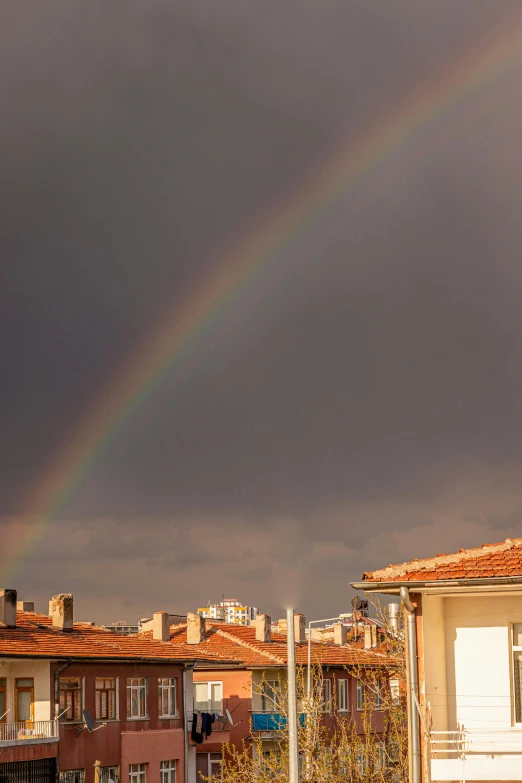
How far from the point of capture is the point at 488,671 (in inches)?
837

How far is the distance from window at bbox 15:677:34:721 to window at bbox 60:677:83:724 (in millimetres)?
1715

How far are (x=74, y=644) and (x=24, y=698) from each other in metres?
4.67

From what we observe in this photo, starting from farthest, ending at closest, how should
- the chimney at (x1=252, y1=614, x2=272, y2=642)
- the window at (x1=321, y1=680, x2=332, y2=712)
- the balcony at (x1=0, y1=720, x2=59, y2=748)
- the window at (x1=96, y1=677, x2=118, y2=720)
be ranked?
the chimney at (x1=252, y1=614, x2=272, y2=642) → the window at (x1=321, y1=680, x2=332, y2=712) → the window at (x1=96, y1=677, x2=118, y2=720) → the balcony at (x1=0, y1=720, x2=59, y2=748)

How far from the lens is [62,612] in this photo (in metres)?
56.6

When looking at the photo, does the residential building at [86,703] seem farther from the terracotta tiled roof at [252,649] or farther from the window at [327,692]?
the window at [327,692]

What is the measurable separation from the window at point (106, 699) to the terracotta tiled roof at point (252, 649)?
27.9 feet

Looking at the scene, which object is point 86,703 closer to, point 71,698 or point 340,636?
point 71,698

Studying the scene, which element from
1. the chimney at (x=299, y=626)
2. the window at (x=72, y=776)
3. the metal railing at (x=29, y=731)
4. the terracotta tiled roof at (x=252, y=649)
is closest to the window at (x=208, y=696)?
the terracotta tiled roof at (x=252, y=649)

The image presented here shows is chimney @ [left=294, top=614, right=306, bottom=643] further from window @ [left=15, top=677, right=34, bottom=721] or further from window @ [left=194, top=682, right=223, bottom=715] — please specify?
window @ [left=15, top=677, right=34, bottom=721]

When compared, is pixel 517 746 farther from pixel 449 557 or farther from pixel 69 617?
pixel 69 617

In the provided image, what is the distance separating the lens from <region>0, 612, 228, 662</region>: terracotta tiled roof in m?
47.7

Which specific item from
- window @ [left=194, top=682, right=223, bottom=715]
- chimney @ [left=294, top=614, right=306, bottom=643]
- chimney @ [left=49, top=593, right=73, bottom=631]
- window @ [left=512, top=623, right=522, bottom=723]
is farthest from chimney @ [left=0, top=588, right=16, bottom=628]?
window @ [left=512, top=623, right=522, bottom=723]

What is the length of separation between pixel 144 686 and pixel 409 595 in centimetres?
3596

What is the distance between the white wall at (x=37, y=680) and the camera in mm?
46938
